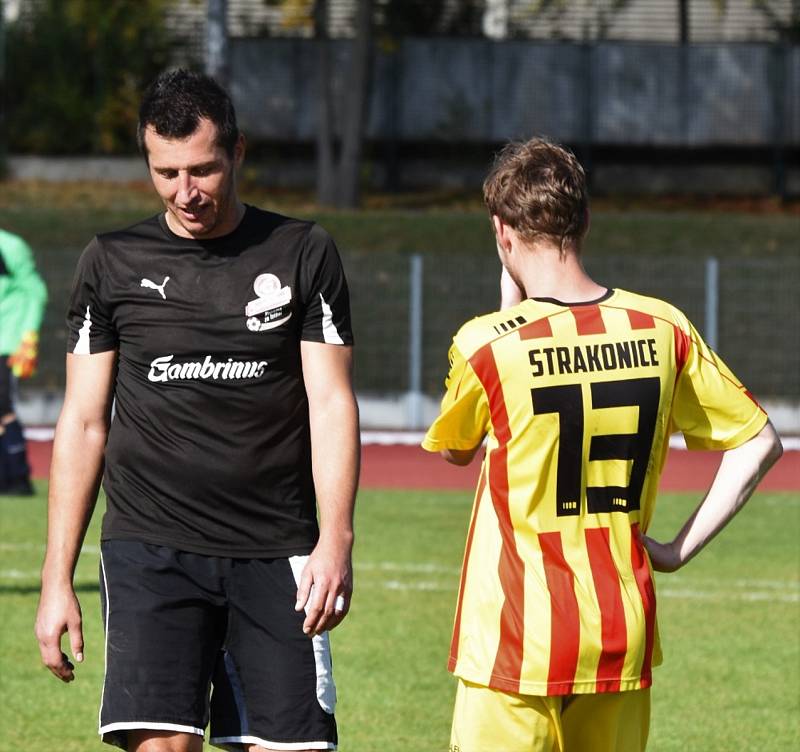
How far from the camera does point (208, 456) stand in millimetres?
4039

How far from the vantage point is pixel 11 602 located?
8852 mm

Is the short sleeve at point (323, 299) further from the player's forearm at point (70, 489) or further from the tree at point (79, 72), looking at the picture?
the tree at point (79, 72)

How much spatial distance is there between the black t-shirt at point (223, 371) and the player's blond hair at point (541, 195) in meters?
0.66

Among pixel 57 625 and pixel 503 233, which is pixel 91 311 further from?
pixel 503 233

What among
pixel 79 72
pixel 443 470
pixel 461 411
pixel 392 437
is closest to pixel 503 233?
pixel 461 411

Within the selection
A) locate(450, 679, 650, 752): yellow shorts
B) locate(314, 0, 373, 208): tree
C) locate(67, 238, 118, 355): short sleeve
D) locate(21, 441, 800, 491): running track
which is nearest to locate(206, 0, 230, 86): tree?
locate(314, 0, 373, 208): tree

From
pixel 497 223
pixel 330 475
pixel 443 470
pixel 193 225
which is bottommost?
pixel 443 470

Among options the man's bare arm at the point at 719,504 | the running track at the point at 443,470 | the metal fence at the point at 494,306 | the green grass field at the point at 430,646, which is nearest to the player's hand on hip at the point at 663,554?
the man's bare arm at the point at 719,504

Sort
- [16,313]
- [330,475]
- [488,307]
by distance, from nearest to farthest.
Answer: [330,475] < [16,313] < [488,307]

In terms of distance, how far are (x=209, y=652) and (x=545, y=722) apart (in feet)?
3.21

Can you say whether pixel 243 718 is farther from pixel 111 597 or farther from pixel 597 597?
pixel 597 597

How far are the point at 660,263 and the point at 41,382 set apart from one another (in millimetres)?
7891

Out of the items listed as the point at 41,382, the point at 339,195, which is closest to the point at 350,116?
the point at 339,195

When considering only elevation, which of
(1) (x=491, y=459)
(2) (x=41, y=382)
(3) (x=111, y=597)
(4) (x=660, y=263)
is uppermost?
(1) (x=491, y=459)
